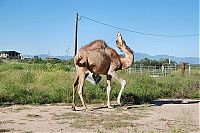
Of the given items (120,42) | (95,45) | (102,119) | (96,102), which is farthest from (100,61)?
(102,119)

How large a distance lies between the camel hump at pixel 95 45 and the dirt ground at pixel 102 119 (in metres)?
2.02

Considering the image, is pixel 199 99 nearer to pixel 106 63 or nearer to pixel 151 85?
pixel 151 85

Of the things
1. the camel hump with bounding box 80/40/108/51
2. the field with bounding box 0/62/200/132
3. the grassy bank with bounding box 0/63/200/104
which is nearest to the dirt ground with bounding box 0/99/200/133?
the field with bounding box 0/62/200/132

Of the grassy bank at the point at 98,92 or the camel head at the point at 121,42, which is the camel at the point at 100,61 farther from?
the grassy bank at the point at 98,92

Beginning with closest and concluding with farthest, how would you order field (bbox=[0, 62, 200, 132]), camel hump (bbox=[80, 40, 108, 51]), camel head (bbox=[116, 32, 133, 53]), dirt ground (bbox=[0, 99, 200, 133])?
dirt ground (bbox=[0, 99, 200, 133]) → field (bbox=[0, 62, 200, 132]) → camel hump (bbox=[80, 40, 108, 51]) → camel head (bbox=[116, 32, 133, 53])

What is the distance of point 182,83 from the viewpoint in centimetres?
1817

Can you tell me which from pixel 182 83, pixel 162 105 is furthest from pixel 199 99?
pixel 162 105

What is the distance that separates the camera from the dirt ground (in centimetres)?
855

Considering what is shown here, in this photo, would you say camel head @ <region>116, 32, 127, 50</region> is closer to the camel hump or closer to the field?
the camel hump

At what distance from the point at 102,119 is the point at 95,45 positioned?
3.56 metres

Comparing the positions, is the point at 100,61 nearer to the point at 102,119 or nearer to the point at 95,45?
the point at 95,45

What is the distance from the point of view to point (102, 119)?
9.86 meters

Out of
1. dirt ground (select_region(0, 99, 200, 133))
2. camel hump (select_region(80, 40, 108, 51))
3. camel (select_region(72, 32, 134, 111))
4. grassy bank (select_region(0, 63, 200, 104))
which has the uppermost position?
camel hump (select_region(80, 40, 108, 51))

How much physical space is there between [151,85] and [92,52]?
557 cm
